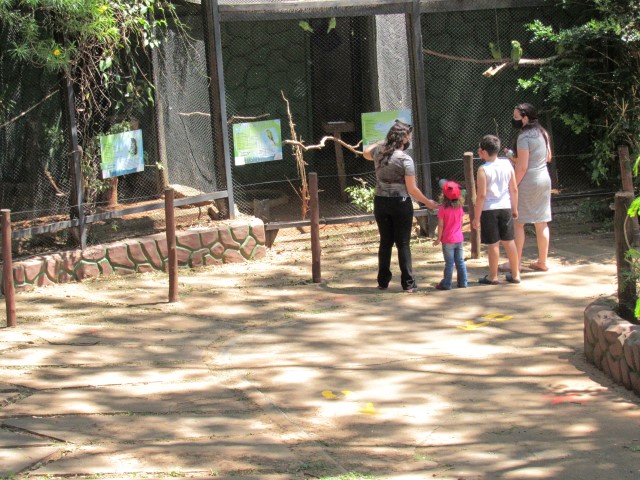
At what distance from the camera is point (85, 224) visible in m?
10.5

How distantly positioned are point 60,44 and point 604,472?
280 inches

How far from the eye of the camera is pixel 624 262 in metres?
7.13

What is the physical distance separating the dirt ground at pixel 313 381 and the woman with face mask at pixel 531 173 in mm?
543

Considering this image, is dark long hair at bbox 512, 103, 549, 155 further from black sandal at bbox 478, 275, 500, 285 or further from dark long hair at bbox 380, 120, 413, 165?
black sandal at bbox 478, 275, 500, 285

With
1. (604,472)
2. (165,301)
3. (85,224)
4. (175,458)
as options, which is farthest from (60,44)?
(604,472)

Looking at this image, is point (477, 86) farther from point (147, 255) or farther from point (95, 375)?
point (95, 375)

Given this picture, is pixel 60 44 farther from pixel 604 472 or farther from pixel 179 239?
pixel 604 472

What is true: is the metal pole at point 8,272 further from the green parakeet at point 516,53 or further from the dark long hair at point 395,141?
the green parakeet at point 516,53

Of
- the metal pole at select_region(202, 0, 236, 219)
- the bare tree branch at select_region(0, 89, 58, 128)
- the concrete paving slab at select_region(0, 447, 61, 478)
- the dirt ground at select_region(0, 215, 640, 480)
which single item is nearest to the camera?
the concrete paving slab at select_region(0, 447, 61, 478)

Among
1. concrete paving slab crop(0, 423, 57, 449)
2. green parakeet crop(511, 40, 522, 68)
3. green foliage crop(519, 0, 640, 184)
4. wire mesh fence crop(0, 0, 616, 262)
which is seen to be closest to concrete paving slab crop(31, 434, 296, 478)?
concrete paving slab crop(0, 423, 57, 449)

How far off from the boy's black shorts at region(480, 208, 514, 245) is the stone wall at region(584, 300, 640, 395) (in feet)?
7.15

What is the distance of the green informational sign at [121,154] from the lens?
10594mm

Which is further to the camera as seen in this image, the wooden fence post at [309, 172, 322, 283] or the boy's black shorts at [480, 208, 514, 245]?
the wooden fence post at [309, 172, 322, 283]

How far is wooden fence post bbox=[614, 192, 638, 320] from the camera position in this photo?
7.03m
